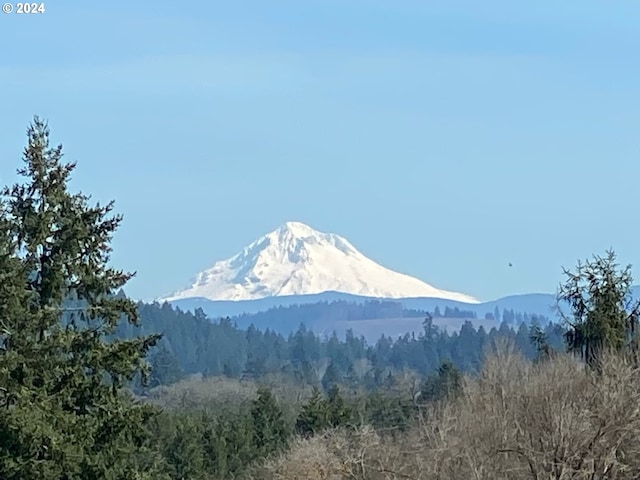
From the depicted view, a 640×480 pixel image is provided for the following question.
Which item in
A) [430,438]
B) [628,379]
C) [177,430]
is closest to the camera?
[628,379]

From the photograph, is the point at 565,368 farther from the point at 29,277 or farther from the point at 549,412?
the point at 29,277

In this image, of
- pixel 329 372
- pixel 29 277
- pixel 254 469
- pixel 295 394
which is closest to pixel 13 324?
pixel 29 277

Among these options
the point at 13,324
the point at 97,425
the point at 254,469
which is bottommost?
the point at 254,469

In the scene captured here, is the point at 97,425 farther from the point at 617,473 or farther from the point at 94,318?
the point at 617,473

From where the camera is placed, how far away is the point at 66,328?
21625 millimetres

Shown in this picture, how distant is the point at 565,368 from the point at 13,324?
1492 centimetres

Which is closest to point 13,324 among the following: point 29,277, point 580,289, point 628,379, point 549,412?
point 29,277

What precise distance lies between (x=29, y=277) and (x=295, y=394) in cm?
9227

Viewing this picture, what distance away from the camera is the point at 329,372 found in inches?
5802

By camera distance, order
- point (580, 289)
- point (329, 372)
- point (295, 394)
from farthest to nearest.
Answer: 1. point (329, 372)
2. point (295, 394)
3. point (580, 289)

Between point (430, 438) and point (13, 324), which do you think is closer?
point (13, 324)

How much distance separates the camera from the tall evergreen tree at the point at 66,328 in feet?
68.7

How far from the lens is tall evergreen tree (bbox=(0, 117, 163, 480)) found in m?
21.0

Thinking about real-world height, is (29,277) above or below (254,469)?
above
